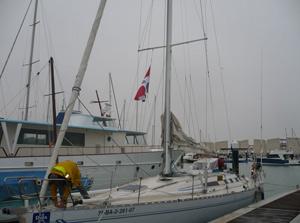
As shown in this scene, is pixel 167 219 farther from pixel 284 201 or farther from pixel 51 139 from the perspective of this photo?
pixel 51 139

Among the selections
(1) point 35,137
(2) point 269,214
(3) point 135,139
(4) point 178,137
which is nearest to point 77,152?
(1) point 35,137

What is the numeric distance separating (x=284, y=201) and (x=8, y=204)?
37.8ft

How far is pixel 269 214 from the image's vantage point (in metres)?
11.2

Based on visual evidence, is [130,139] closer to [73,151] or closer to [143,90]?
[73,151]

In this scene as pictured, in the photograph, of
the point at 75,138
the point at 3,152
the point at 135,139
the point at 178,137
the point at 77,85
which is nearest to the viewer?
the point at 77,85

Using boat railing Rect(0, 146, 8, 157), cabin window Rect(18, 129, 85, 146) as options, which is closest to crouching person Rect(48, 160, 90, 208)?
boat railing Rect(0, 146, 8, 157)

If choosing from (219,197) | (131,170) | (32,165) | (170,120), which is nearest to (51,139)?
(32,165)

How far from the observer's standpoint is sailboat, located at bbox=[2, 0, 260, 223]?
7.57 metres

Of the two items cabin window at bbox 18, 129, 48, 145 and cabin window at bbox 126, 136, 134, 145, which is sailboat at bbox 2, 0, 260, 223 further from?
cabin window at bbox 126, 136, 134, 145

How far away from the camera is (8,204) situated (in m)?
13.7

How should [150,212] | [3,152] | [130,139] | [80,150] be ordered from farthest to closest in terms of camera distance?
[130,139]
[80,150]
[3,152]
[150,212]

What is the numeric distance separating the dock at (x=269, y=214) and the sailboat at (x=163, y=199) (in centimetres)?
71

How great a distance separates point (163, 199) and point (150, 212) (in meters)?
1.04

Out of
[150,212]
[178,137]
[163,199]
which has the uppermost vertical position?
[178,137]
